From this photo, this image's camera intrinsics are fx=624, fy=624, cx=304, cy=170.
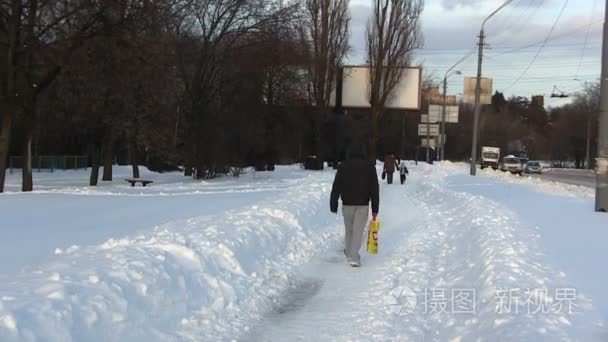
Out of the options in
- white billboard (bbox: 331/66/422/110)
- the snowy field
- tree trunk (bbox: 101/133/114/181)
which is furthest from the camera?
white billboard (bbox: 331/66/422/110)

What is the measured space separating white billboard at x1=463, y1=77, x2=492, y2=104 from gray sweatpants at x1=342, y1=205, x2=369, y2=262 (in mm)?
31815

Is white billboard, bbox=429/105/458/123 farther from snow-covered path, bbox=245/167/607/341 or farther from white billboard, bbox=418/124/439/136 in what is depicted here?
snow-covered path, bbox=245/167/607/341

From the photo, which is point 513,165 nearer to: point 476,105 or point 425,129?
point 425,129

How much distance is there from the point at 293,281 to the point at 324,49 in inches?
1673

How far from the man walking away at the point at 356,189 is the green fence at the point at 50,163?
42241 millimetres

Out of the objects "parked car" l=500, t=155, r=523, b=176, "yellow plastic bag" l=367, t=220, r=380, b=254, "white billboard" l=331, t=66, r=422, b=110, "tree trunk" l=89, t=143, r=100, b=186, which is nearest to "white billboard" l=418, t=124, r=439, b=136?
"parked car" l=500, t=155, r=523, b=176

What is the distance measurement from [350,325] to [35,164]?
47.2 m

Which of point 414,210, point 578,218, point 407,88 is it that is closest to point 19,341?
point 578,218

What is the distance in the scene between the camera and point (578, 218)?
43.7 ft

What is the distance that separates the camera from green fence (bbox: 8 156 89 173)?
4783 cm

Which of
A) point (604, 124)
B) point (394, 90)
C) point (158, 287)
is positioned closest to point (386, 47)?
point (394, 90)

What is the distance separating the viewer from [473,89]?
39.8 meters

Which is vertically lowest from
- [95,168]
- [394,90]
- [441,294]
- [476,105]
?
[441,294]

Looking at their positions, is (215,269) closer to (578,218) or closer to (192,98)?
(578,218)
